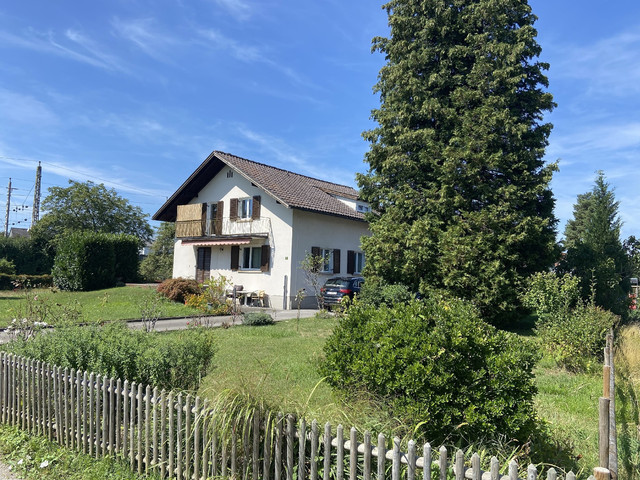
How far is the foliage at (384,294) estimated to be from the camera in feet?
45.1

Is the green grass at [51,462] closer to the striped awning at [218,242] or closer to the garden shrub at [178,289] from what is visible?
the garden shrub at [178,289]

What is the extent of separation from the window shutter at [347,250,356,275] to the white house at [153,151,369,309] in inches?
0.5

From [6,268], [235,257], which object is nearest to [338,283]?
[235,257]

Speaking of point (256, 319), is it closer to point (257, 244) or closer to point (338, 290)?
point (338, 290)

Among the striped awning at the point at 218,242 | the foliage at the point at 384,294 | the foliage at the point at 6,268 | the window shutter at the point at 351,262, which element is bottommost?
the foliage at the point at 384,294

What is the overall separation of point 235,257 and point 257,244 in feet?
6.11

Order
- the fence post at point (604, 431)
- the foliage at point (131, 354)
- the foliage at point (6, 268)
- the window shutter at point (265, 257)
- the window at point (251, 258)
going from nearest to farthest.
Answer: the fence post at point (604, 431)
the foliage at point (131, 354)
the window shutter at point (265, 257)
the window at point (251, 258)
the foliage at point (6, 268)

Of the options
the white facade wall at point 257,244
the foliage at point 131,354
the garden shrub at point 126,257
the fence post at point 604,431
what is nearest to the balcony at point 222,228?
the white facade wall at point 257,244

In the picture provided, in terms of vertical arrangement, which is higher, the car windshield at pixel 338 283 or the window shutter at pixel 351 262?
the window shutter at pixel 351 262

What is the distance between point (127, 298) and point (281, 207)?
8.90 m

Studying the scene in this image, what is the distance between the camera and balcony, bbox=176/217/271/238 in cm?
2345

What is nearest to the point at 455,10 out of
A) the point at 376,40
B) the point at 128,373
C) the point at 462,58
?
the point at 462,58

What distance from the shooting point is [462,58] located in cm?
1567

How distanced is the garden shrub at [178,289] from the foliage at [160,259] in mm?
15970
